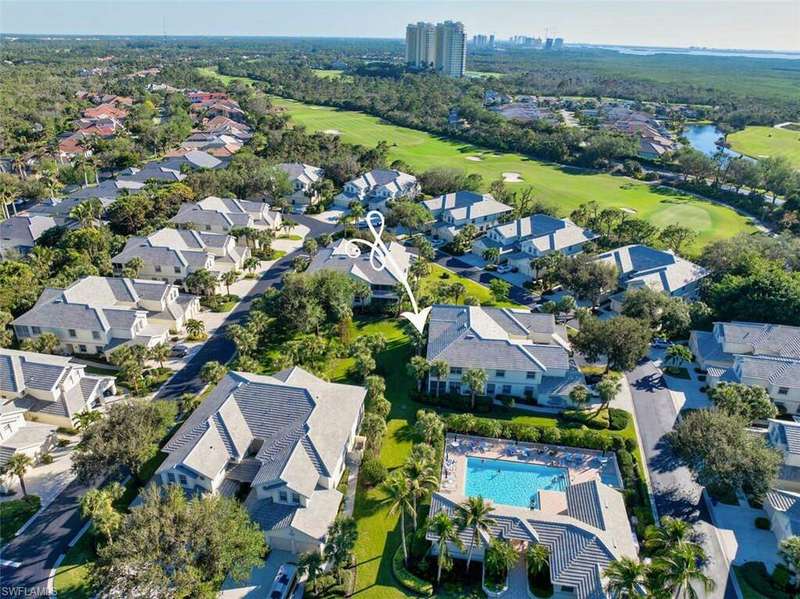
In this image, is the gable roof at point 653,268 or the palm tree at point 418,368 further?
the gable roof at point 653,268

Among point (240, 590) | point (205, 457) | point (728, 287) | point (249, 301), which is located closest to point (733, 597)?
point (240, 590)

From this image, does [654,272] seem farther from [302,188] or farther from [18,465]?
[18,465]

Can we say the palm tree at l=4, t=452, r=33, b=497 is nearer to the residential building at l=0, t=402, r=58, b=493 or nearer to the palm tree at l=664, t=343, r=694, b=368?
the residential building at l=0, t=402, r=58, b=493

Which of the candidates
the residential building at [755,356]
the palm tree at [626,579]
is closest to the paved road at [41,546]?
the palm tree at [626,579]

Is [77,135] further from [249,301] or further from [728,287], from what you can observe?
[728,287]

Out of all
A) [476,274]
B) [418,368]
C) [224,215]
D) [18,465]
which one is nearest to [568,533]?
[418,368]

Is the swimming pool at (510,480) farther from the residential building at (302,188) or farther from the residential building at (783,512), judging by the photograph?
the residential building at (302,188)
